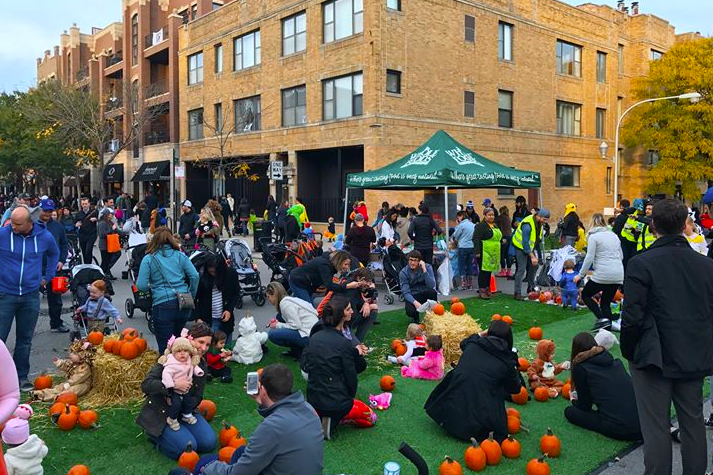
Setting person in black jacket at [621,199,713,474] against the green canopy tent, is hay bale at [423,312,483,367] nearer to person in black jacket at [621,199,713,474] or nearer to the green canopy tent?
person in black jacket at [621,199,713,474]

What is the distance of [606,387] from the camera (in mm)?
5695

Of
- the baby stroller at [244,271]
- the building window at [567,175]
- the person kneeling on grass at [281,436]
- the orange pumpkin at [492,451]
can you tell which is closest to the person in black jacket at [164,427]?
the person kneeling on grass at [281,436]

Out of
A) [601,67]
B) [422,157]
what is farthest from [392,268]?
A: [601,67]

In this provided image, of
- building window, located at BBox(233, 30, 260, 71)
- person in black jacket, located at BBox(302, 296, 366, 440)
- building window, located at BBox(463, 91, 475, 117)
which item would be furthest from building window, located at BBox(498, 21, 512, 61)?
person in black jacket, located at BBox(302, 296, 366, 440)

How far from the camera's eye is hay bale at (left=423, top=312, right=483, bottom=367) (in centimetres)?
826

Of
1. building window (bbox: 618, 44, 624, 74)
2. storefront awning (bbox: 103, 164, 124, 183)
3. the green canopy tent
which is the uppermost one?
building window (bbox: 618, 44, 624, 74)

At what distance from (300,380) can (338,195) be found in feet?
73.3

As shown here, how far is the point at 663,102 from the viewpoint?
35.2m

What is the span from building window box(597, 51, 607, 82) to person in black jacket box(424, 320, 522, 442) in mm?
35209

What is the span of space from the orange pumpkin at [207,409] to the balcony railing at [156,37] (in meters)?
38.3

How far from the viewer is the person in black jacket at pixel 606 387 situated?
5.67 metres

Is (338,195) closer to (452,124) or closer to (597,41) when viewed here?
(452,124)

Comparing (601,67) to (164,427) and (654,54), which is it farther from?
(164,427)

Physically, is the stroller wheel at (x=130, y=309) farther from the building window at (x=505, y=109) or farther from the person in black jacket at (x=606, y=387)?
the building window at (x=505, y=109)
